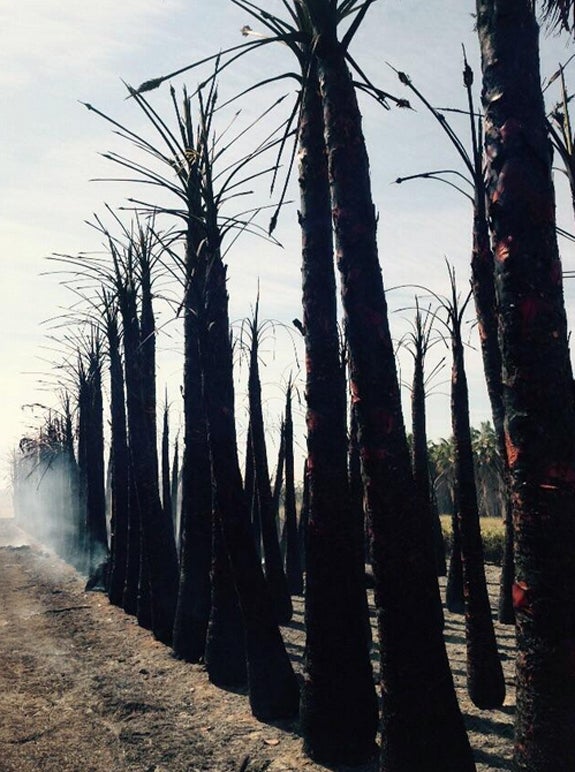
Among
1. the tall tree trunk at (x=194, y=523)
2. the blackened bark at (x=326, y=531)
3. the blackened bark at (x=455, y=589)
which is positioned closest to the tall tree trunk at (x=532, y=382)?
the blackened bark at (x=326, y=531)

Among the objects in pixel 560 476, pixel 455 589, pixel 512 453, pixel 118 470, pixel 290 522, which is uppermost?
pixel 118 470

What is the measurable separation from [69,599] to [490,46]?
23.8 m

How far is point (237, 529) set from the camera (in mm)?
11344

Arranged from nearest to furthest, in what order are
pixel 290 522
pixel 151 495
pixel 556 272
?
1. pixel 556 272
2. pixel 151 495
3. pixel 290 522

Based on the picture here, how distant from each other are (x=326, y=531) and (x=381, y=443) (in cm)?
233

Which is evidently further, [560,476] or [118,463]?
[118,463]

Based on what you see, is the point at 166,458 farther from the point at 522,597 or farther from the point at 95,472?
the point at 522,597

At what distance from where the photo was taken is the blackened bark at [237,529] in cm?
1035

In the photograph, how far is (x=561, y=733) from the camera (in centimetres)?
433

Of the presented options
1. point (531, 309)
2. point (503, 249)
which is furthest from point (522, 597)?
→ point (503, 249)

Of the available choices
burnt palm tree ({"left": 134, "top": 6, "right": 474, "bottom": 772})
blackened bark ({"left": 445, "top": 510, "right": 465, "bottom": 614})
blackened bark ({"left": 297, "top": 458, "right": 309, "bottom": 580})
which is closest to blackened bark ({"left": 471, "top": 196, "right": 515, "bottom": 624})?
blackened bark ({"left": 297, "top": 458, "right": 309, "bottom": 580})

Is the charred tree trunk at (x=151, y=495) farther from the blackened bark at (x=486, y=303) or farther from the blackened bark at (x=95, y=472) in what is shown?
the blackened bark at (x=95, y=472)

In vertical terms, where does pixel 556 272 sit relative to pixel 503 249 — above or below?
below

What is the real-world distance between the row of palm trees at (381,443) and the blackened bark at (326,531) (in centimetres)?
2
